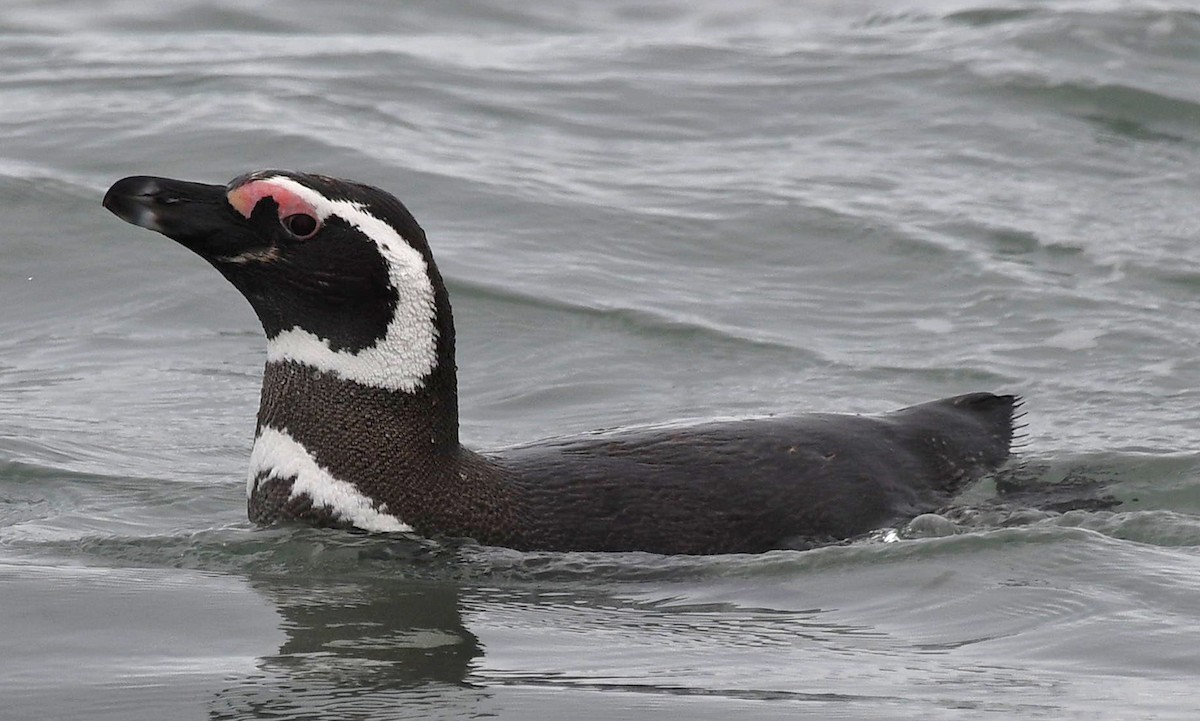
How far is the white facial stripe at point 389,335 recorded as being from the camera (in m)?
7.18

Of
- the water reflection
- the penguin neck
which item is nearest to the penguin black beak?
the penguin neck

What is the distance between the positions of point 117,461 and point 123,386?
1229 mm

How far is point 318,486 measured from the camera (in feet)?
24.3

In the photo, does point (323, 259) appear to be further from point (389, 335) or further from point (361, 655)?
point (361, 655)

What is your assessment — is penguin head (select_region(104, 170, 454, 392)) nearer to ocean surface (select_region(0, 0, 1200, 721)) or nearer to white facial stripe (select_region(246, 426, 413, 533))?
white facial stripe (select_region(246, 426, 413, 533))

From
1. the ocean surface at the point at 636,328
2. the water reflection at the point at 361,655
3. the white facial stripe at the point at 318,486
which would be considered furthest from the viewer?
the white facial stripe at the point at 318,486

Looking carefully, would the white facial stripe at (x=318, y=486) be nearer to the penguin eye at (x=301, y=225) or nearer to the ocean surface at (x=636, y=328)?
the ocean surface at (x=636, y=328)

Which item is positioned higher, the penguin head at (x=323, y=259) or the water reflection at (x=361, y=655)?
the penguin head at (x=323, y=259)

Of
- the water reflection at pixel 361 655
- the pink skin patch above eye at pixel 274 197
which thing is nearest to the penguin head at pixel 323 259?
the pink skin patch above eye at pixel 274 197

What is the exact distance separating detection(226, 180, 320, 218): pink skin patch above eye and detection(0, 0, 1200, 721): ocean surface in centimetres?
107

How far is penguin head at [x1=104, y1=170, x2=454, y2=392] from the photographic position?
7195 mm

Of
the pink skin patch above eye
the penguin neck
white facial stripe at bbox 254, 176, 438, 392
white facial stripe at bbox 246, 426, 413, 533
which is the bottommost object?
white facial stripe at bbox 246, 426, 413, 533

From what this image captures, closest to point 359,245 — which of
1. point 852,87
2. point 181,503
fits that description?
point 181,503

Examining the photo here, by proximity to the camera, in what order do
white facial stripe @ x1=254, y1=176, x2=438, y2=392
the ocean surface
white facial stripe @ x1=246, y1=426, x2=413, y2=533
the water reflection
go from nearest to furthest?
the water reflection → the ocean surface → white facial stripe @ x1=254, y1=176, x2=438, y2=392 → white facial stripe @ x1=246, y1=426, x2=413, y2=533
